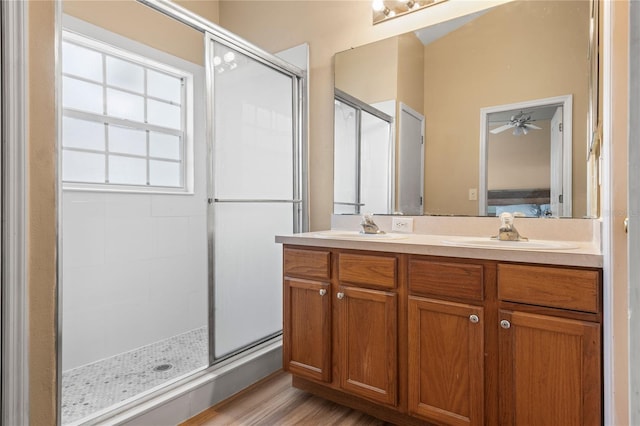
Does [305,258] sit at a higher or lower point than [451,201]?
lower

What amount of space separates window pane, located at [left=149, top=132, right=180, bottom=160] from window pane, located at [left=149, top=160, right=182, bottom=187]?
0.20 feet

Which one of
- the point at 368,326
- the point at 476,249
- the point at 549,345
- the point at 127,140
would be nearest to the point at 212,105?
the point at 127,140

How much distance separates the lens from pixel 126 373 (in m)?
2.28

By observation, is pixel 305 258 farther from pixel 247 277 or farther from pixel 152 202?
pixel 152 202

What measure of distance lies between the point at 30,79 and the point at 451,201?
1911mm

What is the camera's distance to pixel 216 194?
2104 mm

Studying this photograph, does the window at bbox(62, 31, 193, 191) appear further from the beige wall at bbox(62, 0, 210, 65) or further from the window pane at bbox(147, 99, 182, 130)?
the beige wall at bbox(62, 0, 210, 65)

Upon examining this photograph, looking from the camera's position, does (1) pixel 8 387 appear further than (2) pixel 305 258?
No

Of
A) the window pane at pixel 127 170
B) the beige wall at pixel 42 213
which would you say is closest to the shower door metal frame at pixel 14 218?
the beige wall at pixel 42 213

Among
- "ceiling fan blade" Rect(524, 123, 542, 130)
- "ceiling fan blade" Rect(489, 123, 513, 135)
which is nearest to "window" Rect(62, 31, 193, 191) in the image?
"ceiling fan blade" Rect(489, 123, 513, 135)

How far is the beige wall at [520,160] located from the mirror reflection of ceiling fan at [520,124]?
0.02 m

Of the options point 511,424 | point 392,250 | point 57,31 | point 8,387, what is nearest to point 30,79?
point 57,31

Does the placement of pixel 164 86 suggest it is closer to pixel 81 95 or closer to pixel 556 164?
pixel 81 95

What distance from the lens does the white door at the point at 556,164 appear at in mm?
1778
